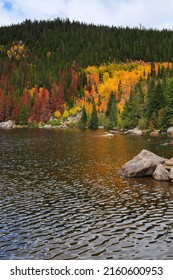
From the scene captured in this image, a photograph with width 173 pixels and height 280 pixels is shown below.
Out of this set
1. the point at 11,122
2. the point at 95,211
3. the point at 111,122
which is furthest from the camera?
the point at 11,122

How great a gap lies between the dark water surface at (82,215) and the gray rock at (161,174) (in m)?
1.01

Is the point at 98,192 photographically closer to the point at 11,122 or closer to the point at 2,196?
the point at 2,196

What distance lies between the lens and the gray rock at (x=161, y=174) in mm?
40844

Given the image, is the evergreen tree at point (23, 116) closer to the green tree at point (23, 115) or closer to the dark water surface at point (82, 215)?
the green tree at point (23, 115)

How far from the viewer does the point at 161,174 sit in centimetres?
4106

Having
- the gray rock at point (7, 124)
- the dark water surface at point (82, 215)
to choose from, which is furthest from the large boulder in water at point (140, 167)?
the gray rock at point (7, 124)

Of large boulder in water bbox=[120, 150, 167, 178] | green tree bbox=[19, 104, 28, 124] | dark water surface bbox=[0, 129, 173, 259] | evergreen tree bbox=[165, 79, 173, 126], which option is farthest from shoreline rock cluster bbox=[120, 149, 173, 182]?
green tree bbox=[19, 104, 28, 124]

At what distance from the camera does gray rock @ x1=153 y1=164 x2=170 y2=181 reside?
40844 mm

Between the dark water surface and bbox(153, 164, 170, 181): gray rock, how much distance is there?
1008 mm

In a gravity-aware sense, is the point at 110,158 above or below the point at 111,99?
below

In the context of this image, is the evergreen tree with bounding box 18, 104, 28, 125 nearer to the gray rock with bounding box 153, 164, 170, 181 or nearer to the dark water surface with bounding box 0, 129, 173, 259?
the dark water surface with bounding box 0, 129, 173, 259
